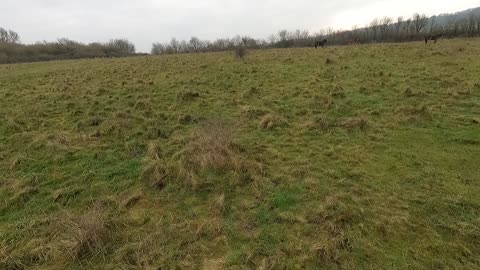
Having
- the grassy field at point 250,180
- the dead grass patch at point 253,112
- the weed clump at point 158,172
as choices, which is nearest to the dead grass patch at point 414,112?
the grassy field at point 250,180

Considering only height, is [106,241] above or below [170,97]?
below

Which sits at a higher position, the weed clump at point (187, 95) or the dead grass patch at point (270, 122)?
the weed clump at point (187, 95)

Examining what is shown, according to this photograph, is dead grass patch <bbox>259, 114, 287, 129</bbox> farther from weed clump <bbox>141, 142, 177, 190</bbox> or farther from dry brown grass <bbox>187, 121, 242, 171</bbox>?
weed clump <bbox>141, 142, 177, 190</bbox>

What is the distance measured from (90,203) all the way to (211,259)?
112 inches

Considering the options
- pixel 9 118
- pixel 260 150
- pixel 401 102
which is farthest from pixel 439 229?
pixel 9 118

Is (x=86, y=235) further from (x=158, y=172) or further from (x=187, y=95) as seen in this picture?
(x=187, y=95)

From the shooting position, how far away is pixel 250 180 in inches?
254

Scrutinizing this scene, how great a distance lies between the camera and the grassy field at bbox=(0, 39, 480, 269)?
465 centimetres

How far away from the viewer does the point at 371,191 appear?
5832 millimetres

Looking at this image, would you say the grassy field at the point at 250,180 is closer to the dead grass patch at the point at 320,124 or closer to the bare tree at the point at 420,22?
the dead grass patch at the point at 320,124

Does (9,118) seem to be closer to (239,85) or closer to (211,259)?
(239,85)

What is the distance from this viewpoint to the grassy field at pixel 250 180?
4.65 metres

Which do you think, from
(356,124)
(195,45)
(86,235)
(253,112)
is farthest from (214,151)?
(195,45)

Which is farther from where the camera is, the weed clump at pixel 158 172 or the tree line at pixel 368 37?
the tree line at pixel 368 37
